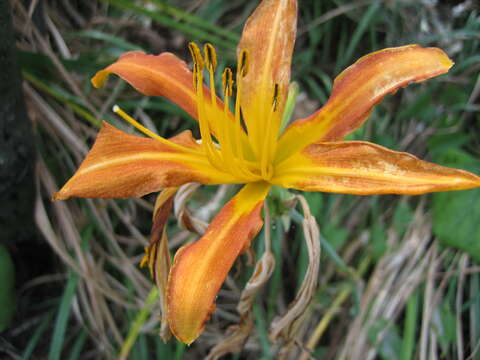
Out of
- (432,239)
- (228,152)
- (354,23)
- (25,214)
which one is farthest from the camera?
(354,23)

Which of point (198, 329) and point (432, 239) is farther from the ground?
point (198, 329)

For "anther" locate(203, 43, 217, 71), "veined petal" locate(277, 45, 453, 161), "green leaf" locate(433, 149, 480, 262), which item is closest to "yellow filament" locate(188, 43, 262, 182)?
"anther" locate(203, 43, 217, 71)

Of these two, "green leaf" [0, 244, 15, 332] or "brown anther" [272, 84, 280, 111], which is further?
"green leaf" [0, 244, 15, 332]

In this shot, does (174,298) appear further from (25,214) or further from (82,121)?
(82,121)

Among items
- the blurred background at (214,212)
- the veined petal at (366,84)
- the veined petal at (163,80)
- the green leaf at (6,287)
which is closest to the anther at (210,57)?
the veined petal at (163,80)

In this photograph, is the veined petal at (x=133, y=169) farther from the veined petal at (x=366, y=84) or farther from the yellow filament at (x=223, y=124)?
the veined petal at (x=366, y=84)

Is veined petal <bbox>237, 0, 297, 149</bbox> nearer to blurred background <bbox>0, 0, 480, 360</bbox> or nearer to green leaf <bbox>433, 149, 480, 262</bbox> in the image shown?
blurred background <bbox>0, 0, 480, 360</bbox>

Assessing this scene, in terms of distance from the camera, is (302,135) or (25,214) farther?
(25,214)

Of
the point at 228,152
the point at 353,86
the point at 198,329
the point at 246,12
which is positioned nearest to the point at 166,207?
the point at 228,152
